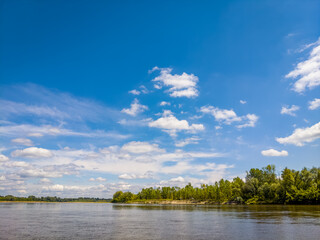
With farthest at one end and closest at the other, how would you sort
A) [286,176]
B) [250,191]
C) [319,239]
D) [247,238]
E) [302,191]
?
[250,191] → [286,176] → [302,191] → [247,238] → [319,239]

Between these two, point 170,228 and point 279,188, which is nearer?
point 170,228

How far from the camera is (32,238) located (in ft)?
101

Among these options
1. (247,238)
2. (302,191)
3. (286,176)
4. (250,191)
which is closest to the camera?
(247,238)

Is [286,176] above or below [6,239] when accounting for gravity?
above

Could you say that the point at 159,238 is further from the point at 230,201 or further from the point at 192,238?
the point at 230,201

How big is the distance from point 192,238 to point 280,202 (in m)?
138

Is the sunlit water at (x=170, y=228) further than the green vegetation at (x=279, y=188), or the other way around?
the green vegetation at (x=279, y=188)

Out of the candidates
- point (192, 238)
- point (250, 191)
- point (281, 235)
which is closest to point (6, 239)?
point (192, 238)

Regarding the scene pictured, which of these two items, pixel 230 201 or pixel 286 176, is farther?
pixel 230 201

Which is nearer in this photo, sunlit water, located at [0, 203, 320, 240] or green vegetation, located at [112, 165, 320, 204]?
sunlit water, located at [0, 203, 320, 240]

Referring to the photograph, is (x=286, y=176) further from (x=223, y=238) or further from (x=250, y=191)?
(x=223, y=238)

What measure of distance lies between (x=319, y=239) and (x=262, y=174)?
16095 cm

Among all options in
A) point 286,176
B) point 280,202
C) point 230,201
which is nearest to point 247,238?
point 286,176

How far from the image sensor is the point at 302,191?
127m
